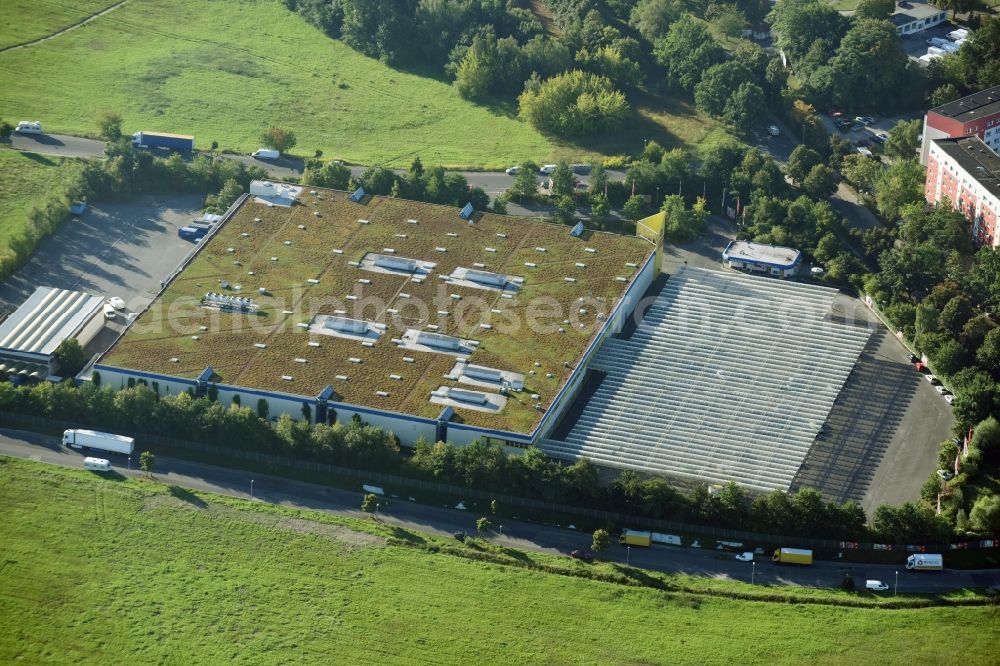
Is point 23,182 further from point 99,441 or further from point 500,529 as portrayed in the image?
point 500,529

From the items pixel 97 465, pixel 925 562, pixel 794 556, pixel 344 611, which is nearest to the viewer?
pixel 344 611

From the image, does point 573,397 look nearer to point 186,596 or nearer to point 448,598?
point 448,598

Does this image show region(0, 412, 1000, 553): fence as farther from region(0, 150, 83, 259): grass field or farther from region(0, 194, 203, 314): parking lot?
region(0, 150, 83, 259): grass field

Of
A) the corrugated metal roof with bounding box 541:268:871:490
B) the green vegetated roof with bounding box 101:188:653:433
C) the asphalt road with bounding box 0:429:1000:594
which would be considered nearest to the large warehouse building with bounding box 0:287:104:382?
the green vegetated roof with bounding box 101:188:653:433

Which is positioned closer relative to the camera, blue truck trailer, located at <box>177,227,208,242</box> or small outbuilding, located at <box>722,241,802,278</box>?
small outbuilding, located at <box>722,241,802,278</box>

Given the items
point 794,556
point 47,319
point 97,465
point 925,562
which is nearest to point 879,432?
point 925,562

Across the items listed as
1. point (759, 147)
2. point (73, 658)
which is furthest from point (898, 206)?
point (73, 658)
